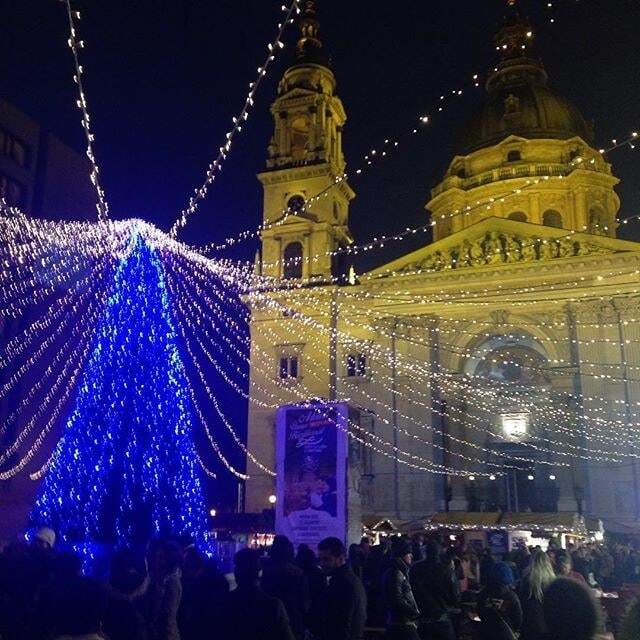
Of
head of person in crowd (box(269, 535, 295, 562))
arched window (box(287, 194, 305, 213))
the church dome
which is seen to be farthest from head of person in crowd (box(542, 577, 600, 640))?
the church dome

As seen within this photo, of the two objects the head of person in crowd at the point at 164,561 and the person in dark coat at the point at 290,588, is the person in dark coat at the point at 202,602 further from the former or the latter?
the person in dark coat at the point at 290,588

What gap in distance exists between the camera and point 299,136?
135ft

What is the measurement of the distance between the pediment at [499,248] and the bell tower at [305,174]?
4104 millimetres

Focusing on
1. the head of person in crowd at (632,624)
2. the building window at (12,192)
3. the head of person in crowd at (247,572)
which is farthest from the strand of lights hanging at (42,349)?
the head of person in crowd at (632,624)

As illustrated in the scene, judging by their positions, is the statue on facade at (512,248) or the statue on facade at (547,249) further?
the statue on facade at (512,248)

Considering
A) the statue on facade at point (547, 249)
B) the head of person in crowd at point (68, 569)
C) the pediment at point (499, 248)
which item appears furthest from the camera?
the statue on facade at point (547, 249)

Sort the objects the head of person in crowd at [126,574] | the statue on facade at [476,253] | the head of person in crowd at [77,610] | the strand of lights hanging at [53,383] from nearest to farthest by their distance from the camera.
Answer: the head of person in crowd at [77,610]
the head of person in crowd at [126,574]
the strand of lights hanging at [53,383]
the statue on facade at [476,253]

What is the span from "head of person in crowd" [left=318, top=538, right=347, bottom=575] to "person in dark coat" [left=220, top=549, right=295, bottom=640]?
163cm

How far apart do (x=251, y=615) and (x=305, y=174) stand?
3597cm

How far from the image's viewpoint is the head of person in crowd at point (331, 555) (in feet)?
22.0

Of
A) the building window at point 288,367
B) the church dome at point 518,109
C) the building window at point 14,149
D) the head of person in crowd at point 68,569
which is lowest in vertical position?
the head of person in crowd at point 68,569

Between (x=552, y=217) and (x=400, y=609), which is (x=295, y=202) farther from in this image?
(x=400, y=609)

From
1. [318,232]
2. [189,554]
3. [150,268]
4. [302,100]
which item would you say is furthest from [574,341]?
[189,554]

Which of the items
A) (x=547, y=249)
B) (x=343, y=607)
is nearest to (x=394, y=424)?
(x=547, y=249)
